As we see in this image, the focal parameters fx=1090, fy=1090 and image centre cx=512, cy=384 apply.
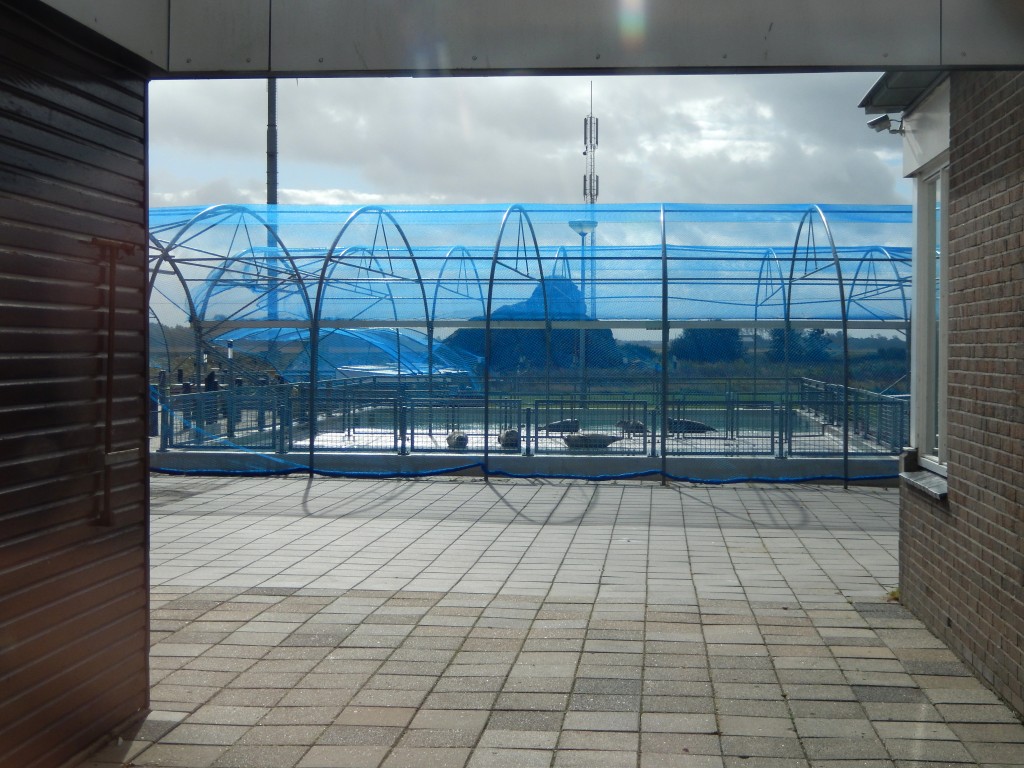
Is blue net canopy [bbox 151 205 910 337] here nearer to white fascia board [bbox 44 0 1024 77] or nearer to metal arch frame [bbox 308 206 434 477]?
metal arch frame [bbox 308 206 434 477]

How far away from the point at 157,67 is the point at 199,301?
1192 cm

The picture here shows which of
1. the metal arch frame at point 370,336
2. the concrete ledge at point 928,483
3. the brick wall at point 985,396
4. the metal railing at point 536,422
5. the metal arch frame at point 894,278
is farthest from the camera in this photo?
the metal arch frame at point 370,336

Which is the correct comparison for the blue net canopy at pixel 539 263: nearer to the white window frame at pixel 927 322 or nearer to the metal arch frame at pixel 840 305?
the metal arch frame at pixel 840 305

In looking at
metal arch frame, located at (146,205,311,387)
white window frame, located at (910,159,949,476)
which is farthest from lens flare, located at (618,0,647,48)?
metal arch frame, located at (146,205,311,387)

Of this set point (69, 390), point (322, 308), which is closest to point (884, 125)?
point (69, 390)

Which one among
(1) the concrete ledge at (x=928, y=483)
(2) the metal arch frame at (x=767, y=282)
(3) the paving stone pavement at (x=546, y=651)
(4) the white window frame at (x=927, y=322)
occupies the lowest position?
(3) the paving stone pavement at (x=546, y=651)

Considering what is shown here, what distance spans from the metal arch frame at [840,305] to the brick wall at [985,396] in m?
7.01

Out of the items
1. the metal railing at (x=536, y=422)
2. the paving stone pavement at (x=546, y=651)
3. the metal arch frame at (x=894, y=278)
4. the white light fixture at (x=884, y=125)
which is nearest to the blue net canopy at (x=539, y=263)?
the metal arch frame at (x=894, y=278)

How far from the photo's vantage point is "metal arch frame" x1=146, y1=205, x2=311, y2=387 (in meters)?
15.3

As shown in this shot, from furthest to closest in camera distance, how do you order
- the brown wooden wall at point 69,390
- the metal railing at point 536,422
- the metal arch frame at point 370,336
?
1. the metal arch frame at point 370,336
2. the metal railing at point 536,422
3. the brown wooden wall at point 69,390

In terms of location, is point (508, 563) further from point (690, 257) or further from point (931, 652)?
point (690, 257)

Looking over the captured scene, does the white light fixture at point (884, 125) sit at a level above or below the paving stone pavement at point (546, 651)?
above

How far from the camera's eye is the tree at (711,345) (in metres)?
14.4

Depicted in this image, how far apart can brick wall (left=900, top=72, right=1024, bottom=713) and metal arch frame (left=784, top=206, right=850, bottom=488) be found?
701 centimetres
